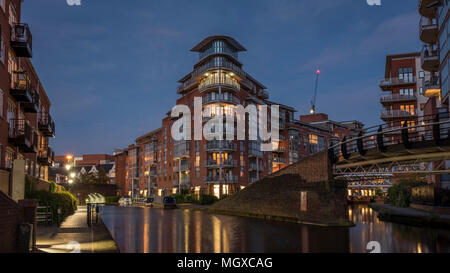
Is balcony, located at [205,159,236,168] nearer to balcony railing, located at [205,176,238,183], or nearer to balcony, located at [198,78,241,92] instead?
balcony railing, located at [205,176,238,183]

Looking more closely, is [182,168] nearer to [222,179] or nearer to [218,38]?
[222,179]

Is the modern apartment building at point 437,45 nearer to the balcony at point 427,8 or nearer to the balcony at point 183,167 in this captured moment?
the balcony at point 427,8

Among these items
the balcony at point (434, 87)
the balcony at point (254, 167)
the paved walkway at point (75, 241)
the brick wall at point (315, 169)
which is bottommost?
the paved walkway at point (75, 241)

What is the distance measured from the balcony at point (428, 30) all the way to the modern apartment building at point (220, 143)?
1331 inches

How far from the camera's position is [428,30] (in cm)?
3522

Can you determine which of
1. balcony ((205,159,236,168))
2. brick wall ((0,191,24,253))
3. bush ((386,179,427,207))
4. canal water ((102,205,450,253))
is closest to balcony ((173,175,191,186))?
balcony ((205,159,236,168))

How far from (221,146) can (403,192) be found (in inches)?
1155

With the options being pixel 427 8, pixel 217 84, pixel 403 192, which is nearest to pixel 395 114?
pixel 403 192

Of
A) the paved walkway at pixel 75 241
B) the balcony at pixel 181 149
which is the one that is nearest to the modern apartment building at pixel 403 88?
the balcony at pixel 181 149

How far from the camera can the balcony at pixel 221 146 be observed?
211 feet

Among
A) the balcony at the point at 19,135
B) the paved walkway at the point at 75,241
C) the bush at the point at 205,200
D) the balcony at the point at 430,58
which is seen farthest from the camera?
the bush at the point at 205,200
